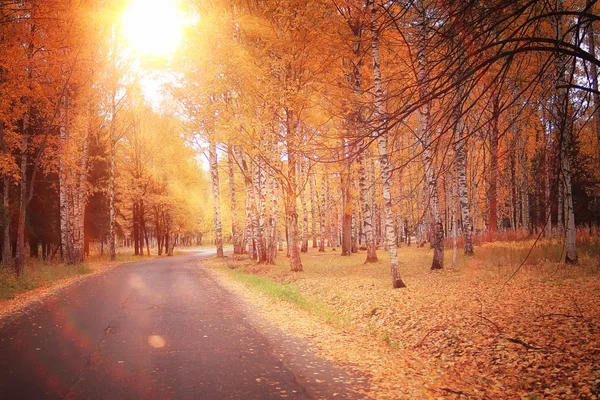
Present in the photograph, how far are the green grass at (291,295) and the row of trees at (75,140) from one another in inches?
353

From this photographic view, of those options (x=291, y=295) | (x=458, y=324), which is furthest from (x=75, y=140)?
(x=458, y=324)

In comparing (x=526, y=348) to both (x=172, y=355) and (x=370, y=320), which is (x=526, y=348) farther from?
(x=172, y=355)

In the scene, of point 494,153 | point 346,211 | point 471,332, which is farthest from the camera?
point 346,211

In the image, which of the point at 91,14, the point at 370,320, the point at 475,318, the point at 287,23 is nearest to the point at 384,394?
the point at 475,318

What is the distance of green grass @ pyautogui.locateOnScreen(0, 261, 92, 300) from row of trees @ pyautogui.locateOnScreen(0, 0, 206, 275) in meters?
0.62

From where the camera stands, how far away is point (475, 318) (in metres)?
6.88

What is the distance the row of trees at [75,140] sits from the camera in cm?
1427

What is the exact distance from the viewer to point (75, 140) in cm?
2177

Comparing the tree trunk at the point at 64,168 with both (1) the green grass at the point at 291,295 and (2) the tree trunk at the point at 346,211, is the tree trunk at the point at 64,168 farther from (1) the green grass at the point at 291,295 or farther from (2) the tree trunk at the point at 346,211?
(2) the tree trunk at the point at 346,211

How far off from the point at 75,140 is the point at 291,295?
57.6 feet

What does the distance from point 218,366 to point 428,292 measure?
237 inches

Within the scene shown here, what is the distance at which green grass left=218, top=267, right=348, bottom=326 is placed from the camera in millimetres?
9055

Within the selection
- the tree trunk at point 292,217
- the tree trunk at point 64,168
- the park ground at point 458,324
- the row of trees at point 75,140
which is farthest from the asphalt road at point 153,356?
the tree trunk at point 64,168

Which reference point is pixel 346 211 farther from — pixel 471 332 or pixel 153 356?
pixel 153 356
